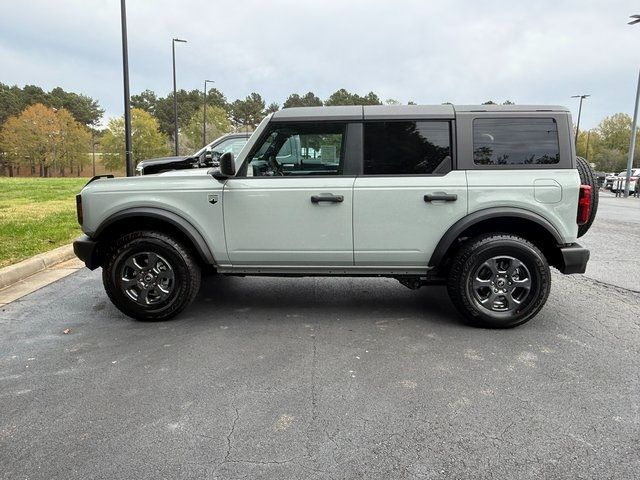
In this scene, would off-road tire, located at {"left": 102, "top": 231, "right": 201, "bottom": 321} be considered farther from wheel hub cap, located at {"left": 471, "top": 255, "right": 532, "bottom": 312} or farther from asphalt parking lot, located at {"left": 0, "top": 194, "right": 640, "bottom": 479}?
wheel hub cap, located at {"left": 471, "top": 255, "right": 532, "bottom": 312}

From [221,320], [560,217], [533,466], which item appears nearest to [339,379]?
[533,466]

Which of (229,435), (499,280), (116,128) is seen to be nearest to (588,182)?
(499,280)

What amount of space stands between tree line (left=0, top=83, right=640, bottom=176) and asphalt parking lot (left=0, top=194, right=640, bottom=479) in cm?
4248

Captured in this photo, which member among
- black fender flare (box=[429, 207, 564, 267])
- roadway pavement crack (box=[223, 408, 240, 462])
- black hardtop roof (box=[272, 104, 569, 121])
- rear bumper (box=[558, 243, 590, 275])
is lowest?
roadway pavement crack (box=[223, 408, 240, 462])

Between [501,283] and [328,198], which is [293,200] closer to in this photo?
[328,198]

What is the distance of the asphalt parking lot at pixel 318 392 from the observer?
229 cm

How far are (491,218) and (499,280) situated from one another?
55 centimetres

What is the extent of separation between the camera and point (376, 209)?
Result: 400 centimetres

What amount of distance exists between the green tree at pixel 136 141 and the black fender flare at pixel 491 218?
57841 mm

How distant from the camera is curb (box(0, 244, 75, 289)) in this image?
5539 millimetres

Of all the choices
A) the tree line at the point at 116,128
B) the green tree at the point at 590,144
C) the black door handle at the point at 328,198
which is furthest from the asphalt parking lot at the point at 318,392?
the green tree at the point at 590,144

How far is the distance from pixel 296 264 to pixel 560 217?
2.30 metres

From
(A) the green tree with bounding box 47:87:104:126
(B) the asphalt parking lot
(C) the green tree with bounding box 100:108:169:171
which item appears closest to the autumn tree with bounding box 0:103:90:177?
(C) the green tree with bounding box 100:108:169:171

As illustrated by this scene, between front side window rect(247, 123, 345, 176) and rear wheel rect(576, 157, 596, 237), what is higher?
front side window rect(247, 123, 345, 176)
